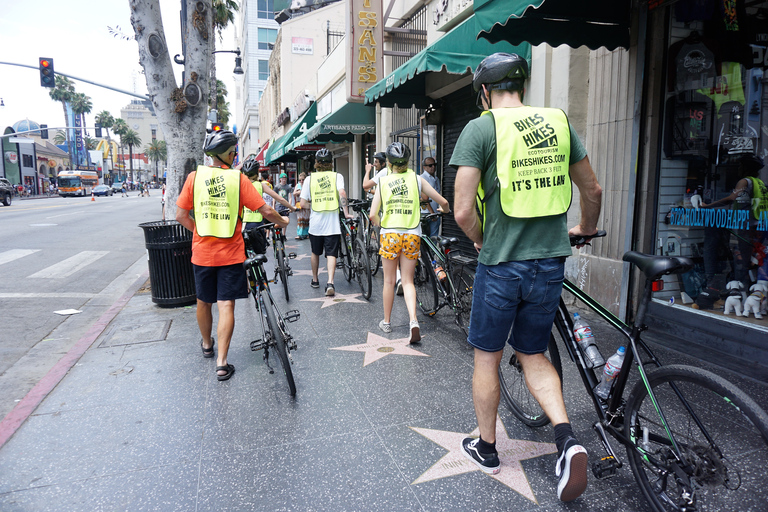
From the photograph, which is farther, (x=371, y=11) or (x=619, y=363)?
(x=371, y=11)

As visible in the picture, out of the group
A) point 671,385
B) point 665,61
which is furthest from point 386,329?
point 665,61

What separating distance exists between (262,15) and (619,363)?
205 feet

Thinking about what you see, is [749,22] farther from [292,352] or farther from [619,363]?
[292,352]

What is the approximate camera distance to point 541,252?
8.09 ft

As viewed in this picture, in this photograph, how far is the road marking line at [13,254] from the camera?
35.4ft

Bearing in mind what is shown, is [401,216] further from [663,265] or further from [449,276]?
[663,265]

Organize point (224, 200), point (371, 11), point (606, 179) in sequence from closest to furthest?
point (224, 200) < point (606, 179) < point (371, 11)

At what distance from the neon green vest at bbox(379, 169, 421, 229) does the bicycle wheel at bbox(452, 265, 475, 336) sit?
654 mm

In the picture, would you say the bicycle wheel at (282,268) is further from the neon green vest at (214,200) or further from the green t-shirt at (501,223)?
the green t-shirt at (501,223)

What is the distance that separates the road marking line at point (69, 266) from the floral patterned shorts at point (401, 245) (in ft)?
23.8

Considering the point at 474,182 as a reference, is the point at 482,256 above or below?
below

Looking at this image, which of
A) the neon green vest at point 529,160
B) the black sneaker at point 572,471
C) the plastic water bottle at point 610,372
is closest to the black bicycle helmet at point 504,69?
the neon green vest at point 529,160

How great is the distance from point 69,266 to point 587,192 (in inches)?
423

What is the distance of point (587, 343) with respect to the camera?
259 cm
